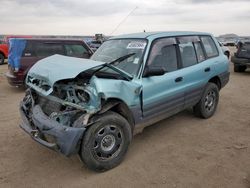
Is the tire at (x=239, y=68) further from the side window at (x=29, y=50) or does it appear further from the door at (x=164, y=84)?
the door at (x=164, y=84)

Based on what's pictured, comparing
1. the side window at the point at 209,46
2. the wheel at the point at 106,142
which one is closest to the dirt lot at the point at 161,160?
the wheel at the point at 106,142

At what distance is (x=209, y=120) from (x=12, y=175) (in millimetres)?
3929

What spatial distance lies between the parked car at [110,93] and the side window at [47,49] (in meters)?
5.04

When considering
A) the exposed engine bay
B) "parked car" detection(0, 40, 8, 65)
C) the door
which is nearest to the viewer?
the exposed engine bay

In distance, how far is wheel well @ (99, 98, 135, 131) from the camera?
3.71 m

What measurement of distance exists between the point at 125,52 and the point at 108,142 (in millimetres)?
1653

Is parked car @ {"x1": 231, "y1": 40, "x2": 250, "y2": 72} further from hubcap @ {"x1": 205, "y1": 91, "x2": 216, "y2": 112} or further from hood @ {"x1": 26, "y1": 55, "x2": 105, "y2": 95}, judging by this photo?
hood @ {"x1": 26, "y1": 55, "x2": 105, "y2": 95}

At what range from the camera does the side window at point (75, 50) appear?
10242 mm

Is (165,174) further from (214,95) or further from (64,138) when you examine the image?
(214,95)

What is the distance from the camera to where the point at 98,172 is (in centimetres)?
377

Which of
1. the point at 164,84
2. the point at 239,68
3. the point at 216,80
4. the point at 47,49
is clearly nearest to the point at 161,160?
the point at 164,84

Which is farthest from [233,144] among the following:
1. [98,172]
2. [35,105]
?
[35,105]

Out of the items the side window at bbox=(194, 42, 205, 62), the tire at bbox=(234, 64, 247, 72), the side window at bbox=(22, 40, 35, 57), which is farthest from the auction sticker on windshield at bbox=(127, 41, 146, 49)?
the tire at bbox=(234, 64, 247, 72)

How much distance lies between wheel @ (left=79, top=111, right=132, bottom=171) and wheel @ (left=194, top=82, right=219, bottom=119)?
7.45 feet
